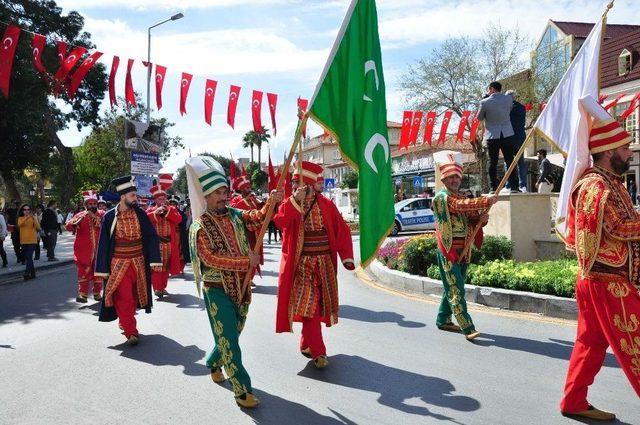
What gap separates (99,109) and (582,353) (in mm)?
28817

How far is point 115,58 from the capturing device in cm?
1320

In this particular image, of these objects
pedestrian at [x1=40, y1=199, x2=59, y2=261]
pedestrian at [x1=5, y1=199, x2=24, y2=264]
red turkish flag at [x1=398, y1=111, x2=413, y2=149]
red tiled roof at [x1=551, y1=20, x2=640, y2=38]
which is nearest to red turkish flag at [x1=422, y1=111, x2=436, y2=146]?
red turkish flag at [x1=398, y1=111, x2=413, y2=149]

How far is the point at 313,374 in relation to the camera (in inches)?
205

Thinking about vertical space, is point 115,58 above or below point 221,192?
above

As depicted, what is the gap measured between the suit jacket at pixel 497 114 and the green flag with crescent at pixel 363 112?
551 centimetres

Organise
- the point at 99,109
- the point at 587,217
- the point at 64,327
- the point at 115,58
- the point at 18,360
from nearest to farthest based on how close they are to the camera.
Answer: the point at 587,217 < the point at 18,360 < the point at 64,327 < the point at 115,58 < the point at 99,109

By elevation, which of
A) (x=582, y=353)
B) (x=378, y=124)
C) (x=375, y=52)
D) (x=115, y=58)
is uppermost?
(x=115, y=58)

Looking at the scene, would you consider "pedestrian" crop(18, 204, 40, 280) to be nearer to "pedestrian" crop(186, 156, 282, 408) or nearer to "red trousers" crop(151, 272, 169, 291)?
"red trousers" crop(151, 272, 169, 291)

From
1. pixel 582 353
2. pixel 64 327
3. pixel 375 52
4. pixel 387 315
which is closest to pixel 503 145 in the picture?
pixel 387 315

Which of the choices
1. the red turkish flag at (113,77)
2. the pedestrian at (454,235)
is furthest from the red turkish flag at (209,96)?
the pedestrian at (454,235)

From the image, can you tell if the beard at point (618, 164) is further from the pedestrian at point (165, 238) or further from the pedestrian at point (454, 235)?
the pedestrian at point (165, 238)

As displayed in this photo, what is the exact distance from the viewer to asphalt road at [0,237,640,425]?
4.29 metres

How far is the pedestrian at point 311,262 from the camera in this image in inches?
211

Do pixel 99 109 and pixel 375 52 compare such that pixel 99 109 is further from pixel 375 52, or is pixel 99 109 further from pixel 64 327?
pixel 375 52
